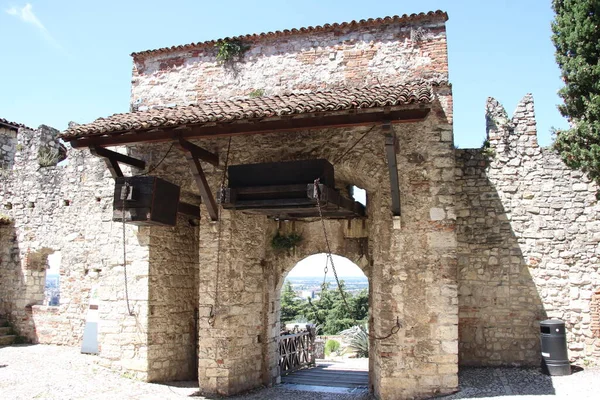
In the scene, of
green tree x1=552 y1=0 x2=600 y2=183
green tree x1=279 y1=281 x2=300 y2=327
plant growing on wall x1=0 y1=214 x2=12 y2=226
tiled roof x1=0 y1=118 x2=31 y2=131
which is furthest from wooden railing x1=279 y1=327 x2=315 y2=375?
green tree x1=279 y1=281 x2=300 y2=327

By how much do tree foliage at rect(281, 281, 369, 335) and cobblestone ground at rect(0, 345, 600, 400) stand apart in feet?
51.0

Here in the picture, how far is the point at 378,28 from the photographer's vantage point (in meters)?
9.06

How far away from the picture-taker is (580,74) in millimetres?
7734

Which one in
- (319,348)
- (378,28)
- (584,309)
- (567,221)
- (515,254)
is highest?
(378,28)

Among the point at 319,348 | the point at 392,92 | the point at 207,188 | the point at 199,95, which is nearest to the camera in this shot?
the point at 392,92

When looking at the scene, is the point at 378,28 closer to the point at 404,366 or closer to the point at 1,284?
the point at 404,366

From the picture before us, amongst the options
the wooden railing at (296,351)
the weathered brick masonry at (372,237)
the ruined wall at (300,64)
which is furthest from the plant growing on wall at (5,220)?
the wooden railing at (296,351)

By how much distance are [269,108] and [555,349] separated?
6032 mm

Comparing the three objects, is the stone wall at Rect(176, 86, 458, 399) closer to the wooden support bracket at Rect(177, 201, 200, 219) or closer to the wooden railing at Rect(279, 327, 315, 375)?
the wooden support bracket at Rect(177, 201, 200, 219)

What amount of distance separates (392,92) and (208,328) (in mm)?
4755

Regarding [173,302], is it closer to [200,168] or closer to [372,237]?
[200,168]

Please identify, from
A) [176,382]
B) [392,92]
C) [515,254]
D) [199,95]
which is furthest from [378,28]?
[176,382]

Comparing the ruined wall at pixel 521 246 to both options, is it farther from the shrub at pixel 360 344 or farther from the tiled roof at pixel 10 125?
the tiled roof at pixel 10 125

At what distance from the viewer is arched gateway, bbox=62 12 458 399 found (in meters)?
7.24
